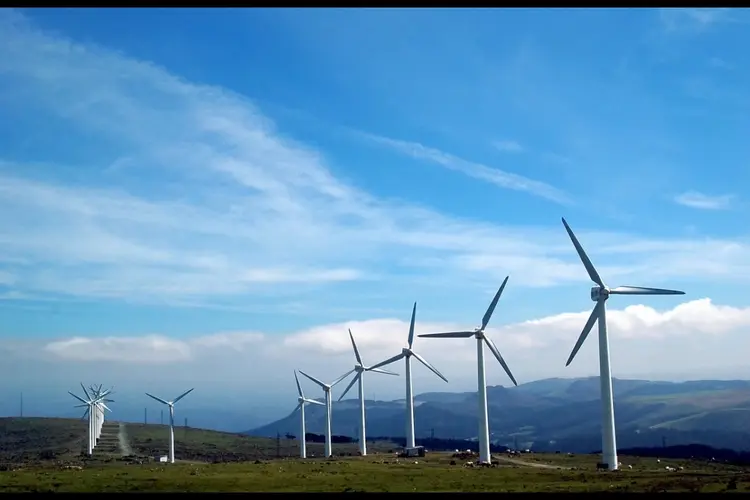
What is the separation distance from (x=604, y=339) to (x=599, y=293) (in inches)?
169

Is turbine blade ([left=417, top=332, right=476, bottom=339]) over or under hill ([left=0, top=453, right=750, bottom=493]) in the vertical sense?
over

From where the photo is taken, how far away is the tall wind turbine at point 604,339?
240ft

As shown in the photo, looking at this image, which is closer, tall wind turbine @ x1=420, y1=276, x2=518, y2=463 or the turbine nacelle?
the turbine nacelle

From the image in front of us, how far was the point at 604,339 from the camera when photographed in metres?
73.6

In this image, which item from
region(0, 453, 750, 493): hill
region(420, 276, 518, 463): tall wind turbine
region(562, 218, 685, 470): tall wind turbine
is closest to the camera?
region(0, 453, 750, 493): hill

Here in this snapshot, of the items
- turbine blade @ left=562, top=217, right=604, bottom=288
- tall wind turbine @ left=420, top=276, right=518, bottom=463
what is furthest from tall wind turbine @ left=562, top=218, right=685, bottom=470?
tall wind turbine @ left=420, top=276, right=518, bottom=463

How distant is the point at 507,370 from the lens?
293 ft

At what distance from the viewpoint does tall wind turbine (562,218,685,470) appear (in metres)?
73.2

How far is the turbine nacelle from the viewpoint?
74125 millimetres

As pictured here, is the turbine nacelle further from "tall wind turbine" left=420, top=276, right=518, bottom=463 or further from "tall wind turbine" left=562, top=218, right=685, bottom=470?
"tall wind turbine" left=420, top=276, right=518, bottom=463

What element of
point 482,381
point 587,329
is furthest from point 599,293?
point 482,381

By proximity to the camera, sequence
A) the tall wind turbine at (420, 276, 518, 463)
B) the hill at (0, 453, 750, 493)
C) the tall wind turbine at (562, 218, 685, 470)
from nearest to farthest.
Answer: the hill at (0, 453, 750, 493) → the tall wind turbine at (562, 218, 685, 470) → the tall wind turbine at (420, 276, 518, 463)
